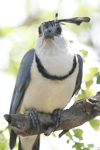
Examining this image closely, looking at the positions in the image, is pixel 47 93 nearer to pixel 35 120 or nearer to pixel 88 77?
pixel 35 120

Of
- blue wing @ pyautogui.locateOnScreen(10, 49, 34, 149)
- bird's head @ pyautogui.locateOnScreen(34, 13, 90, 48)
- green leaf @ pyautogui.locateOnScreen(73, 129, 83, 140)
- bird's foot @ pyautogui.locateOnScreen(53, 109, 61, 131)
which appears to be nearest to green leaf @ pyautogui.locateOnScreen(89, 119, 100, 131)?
green leaf @ pyautogui.locateOnScreen(73, 129, 83, 140)

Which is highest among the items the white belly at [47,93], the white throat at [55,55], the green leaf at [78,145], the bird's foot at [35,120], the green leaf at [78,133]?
the white throat at [55,55]

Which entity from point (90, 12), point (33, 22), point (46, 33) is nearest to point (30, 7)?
point (33, 22)

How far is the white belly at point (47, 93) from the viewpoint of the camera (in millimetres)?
4770

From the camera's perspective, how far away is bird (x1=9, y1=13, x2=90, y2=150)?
15.5 ft

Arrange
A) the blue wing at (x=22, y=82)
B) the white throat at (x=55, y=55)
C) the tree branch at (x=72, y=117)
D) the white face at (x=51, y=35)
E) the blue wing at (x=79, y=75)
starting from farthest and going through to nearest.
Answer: the blue wing at (x=79, y=75)
the blue wing at (x=22, y=82)
the white face at (x=51, y=35)
the white throat at (x=55, y=55)
the tree branch at (x=72, y=117)

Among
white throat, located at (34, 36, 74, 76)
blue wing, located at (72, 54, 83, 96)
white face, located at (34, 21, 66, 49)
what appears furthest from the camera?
blue wing, located at (72, 54, 83, 96)

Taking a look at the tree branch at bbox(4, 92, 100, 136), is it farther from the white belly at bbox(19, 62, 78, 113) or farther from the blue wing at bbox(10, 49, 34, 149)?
the blue wing at bbox(10, 49, 34, 149)

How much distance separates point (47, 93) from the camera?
4.83 metres

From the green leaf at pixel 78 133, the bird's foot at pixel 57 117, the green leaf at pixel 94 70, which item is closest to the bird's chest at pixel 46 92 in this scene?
the bird's foot at pixel 57 117

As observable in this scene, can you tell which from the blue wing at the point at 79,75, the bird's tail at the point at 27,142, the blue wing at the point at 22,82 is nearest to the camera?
the blue wing at the point at 22,82

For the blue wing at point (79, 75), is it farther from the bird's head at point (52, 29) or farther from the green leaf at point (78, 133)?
the green leaf at point (78, 133)

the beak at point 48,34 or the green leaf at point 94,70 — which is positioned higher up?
the beak at point 48,34

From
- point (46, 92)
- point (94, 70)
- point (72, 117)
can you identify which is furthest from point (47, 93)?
point (94, 70)
